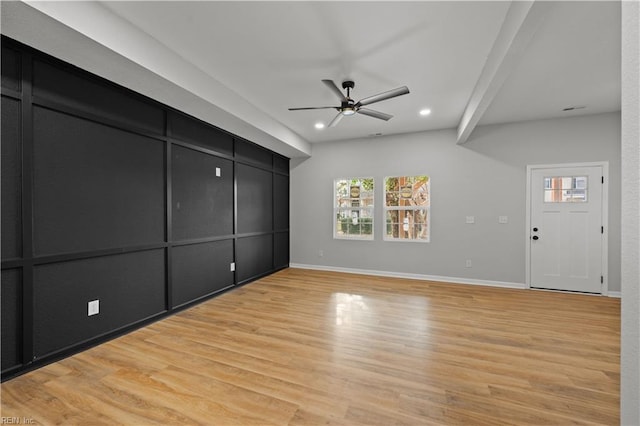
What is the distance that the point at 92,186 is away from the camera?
2.58m

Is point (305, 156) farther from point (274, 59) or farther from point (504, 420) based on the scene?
point (504, 420)

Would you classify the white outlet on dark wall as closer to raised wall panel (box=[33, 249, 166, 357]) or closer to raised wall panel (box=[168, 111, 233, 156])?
raised wall panel (box=[33, 249, 166, 357])

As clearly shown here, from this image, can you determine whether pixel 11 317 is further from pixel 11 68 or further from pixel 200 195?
pixel 200 195

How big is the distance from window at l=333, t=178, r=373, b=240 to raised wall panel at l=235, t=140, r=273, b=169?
4.96ft

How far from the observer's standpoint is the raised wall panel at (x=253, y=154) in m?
4.75

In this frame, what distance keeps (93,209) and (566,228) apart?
631cm

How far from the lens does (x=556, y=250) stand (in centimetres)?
440

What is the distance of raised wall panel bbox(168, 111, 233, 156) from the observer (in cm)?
349

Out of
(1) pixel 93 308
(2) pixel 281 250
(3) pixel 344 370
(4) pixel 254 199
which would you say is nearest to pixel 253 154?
(4) pixel 254 199

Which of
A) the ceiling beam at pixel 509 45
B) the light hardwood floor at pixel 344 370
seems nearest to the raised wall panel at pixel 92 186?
the light hardwood floor at pixel 344 370

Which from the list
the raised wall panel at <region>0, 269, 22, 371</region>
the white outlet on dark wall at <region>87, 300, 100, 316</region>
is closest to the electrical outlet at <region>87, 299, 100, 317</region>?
the white outlet on dark wall at <region>87, 300, 100, 316</region>

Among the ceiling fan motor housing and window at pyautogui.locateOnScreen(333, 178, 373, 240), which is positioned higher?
the ceiling fan motor housing

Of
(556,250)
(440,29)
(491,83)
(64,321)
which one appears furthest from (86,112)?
(556,250)

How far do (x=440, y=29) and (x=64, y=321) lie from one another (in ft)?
13.4
